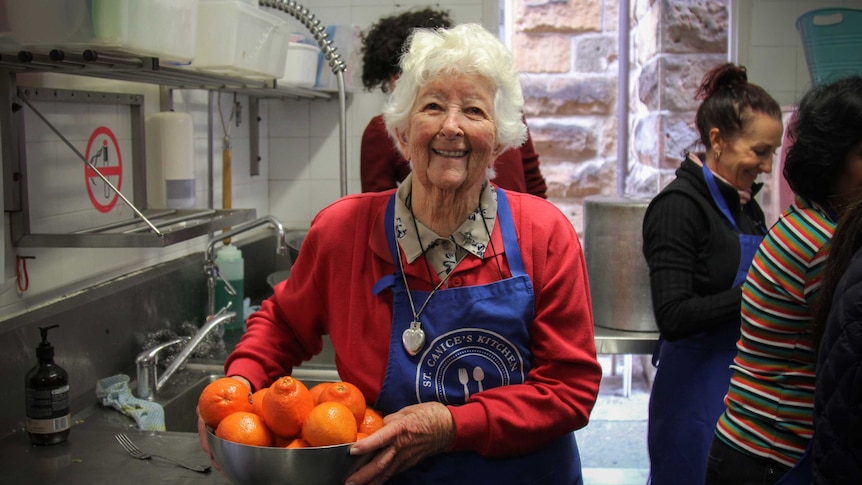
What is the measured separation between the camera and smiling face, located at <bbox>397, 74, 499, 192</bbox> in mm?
1358

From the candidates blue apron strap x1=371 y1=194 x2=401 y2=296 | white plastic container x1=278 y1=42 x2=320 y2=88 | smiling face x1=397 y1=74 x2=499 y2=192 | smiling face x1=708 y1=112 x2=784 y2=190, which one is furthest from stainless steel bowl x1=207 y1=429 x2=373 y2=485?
white plastic container x1=278 y1=42 x2=320 y2=88

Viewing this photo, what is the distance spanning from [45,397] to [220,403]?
455mm

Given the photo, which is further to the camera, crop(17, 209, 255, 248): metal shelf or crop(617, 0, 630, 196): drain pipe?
crop(617, 0, 630, 196): drain pipe

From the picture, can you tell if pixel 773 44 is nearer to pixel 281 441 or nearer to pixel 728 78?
pixel 728 78

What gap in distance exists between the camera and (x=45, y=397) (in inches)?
59.3

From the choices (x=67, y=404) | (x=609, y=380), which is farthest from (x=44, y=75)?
(x=609, y=380)

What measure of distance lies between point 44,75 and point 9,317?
52 centimetres

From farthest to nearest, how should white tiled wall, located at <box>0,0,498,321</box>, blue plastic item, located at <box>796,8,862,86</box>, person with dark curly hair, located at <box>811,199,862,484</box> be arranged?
blue plastic item, located at <box>796,8,862,86</box> < white tiled wall, located at <box>0,0,498,321</box> < person with dark curly hair, located at <box>811,199,862,484</box>

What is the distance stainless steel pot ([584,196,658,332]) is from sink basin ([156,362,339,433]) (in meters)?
0.85

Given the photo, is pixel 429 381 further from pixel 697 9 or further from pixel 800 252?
pixel 697 9

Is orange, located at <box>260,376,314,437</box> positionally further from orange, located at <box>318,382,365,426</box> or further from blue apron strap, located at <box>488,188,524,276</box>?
blue apron strap, located at <box>488,188,524,276</box>

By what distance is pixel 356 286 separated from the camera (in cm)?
139

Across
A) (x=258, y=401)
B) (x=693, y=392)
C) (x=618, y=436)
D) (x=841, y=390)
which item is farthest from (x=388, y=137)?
(x=618, y=436)

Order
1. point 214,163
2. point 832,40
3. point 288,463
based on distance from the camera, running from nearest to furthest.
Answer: point 288,463
point 832,40
point 214,163
